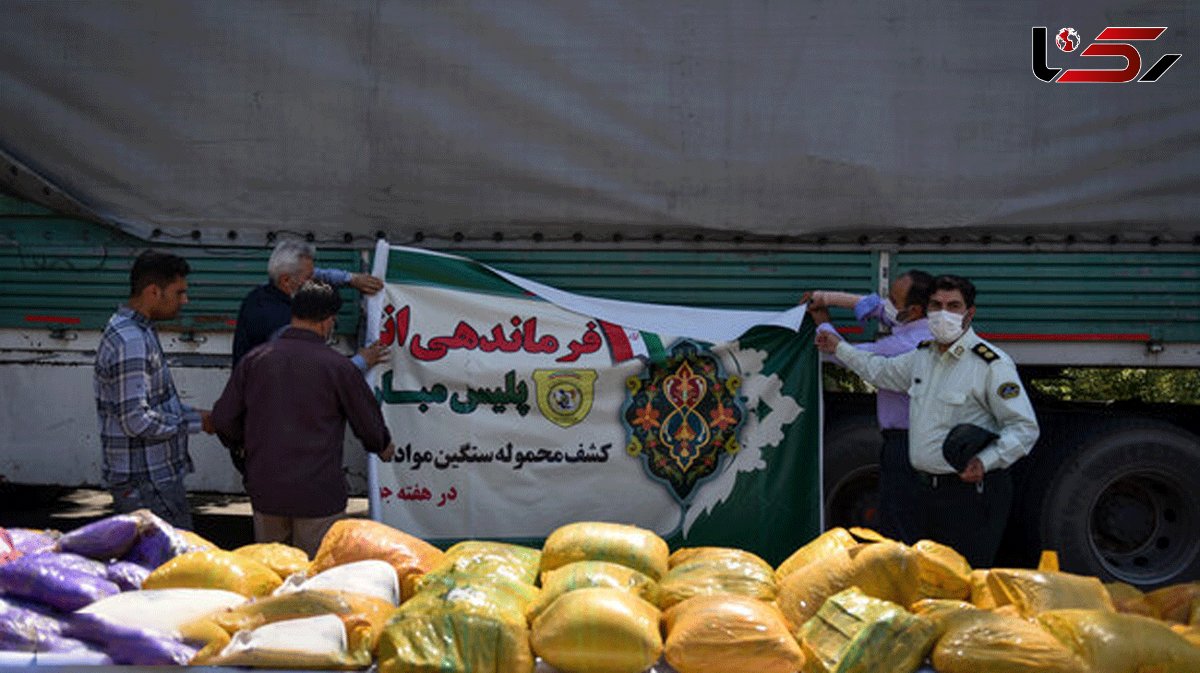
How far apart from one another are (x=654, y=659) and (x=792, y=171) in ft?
11.2

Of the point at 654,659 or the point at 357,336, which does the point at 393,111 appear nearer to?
the point at 357,336

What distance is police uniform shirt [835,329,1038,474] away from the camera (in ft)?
13.0

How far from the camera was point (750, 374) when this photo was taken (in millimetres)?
5336

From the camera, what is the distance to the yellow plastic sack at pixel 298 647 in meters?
2.35

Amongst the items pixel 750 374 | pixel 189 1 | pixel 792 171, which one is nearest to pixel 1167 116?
pixel 792 171

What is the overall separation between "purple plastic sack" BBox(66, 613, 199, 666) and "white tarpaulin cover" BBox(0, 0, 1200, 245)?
3204 mm

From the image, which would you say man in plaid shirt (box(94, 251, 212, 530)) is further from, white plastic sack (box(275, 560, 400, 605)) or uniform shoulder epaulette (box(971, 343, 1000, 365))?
uniform shoulder epaulette (box(971, 343, 1000, 365))

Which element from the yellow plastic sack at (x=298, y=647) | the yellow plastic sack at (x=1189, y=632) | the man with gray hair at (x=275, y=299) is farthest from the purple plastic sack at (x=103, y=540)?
the yellow plastic sack at (x=1189, y=632)

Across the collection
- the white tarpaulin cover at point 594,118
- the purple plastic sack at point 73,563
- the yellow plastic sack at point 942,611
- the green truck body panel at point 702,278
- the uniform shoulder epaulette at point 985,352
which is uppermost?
the white tarpaulin cover at point 594,118

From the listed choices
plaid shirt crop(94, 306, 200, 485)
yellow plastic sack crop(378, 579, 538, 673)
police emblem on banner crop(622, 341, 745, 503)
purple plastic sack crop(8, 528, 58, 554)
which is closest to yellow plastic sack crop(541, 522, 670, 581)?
yellow plastic sack crop(378, 579, 538, 673)

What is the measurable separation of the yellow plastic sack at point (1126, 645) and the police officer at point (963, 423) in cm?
152

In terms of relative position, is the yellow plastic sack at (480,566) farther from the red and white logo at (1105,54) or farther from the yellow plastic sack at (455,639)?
the red and white logo at (1105,54)

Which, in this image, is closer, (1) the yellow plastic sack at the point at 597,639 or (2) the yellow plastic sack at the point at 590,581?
(1) the yellow plastic sack at the point at 597,639

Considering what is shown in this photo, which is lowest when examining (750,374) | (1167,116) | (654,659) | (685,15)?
(654,659)
